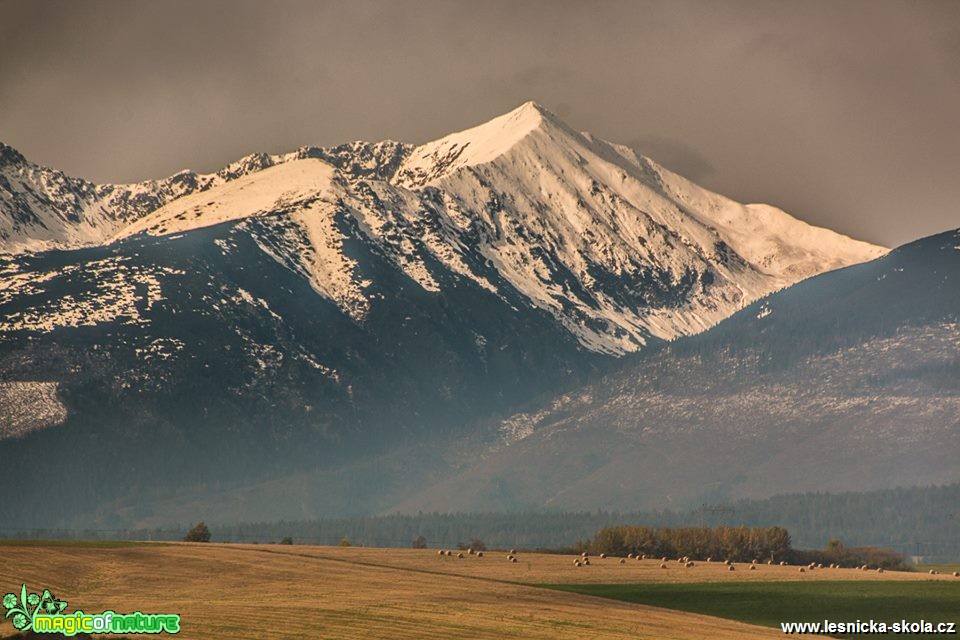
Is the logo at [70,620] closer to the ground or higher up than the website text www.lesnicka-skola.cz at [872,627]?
higher up

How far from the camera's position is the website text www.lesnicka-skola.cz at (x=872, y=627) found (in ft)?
595

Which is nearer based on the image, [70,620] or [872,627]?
[70,620]

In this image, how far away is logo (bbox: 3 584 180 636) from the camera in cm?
12312

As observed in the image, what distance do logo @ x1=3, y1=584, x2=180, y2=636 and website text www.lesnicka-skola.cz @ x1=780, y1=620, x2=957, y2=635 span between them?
2718 inches

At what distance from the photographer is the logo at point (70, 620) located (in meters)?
123

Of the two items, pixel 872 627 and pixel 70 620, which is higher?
pixel 70 620

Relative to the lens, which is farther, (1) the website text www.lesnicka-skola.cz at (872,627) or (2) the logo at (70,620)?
(1) the website text www.lesnicka-skola.cz at (872,627)

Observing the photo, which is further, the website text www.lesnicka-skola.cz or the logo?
the website text www.lesnicka-skola.cz

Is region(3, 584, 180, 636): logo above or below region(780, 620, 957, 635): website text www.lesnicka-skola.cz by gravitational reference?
above

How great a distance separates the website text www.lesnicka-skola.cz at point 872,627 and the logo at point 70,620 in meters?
69.0

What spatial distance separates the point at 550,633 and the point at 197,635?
34.1 metres

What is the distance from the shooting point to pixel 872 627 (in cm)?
18638

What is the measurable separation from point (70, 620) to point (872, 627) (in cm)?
9379

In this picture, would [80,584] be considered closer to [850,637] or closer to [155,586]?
[155,586]
